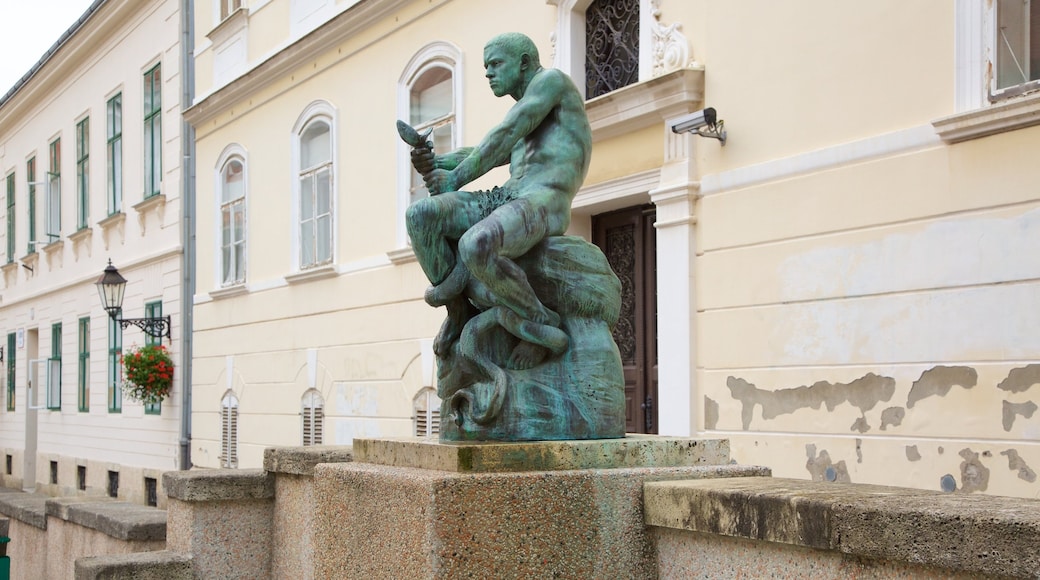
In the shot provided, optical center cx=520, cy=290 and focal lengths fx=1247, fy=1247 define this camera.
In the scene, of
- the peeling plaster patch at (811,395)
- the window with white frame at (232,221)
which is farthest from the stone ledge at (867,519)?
the window with white frame at (232,221)

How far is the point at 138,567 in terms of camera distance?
6.00 metres

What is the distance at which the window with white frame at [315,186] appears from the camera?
44.7ft

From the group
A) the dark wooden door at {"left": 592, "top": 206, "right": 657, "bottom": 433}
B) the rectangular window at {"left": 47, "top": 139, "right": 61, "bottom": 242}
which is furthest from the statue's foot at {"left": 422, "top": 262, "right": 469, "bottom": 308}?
the rectangular window at {"left": 47, "top": 139, "right": 61, "bottom": 242}

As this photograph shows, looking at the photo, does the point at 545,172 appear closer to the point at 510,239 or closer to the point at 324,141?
the point at 510,239

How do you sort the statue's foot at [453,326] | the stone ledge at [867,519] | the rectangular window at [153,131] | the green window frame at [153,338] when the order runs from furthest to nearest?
1. the rectangular window at [153,131]
2. the green window frame at [153,338]
3. the statue's foot at [453,326]
4. the stone ledge at [867,519]

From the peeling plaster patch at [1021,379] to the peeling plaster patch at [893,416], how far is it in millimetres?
658

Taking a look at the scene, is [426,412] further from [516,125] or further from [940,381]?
[516,125]

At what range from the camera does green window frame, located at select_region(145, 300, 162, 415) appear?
1797cm

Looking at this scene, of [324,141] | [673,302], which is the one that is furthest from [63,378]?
[673,302]

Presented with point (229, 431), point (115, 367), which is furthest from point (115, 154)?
point (229, 431)

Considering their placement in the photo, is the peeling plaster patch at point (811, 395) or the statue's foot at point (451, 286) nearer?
the statue's foot at point (451, 286)

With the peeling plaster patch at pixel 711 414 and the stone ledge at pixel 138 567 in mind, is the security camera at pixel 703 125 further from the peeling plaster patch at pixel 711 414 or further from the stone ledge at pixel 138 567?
the stone ledge at pixel 138 567

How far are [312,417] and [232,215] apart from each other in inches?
143

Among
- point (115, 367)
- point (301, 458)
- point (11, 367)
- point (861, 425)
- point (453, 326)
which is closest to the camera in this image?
point (453, 326)
